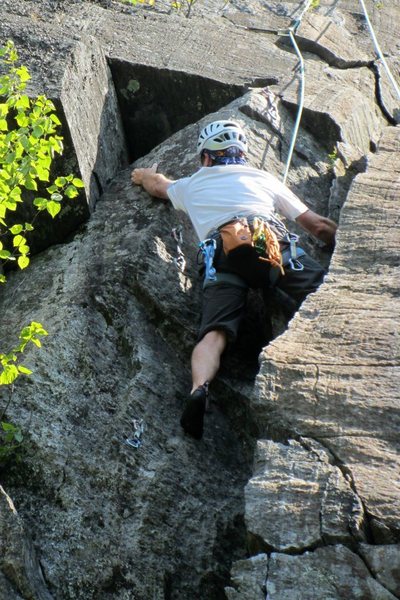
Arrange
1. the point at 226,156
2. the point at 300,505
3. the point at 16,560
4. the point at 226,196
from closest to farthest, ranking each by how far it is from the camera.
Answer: the point at 300,505 < the point at 16,560 < the point at 226,196 < the point at 226,156

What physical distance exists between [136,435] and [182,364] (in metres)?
0.70

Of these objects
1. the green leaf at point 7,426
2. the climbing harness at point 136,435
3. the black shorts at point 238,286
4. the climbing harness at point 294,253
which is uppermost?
the climbing harness at point 294,253

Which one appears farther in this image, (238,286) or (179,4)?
(179,4)

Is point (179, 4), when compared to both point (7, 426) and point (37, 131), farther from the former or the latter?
point (7, 426)

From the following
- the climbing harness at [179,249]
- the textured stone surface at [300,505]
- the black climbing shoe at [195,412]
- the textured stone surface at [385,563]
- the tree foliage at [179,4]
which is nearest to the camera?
the textured stone surface at [385,563]

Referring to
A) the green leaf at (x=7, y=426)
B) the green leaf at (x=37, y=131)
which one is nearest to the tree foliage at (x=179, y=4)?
the green leaf at (x=37, y=131)

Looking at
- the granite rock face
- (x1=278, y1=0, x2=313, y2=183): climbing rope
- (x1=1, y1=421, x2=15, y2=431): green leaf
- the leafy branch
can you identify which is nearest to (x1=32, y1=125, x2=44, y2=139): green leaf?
the leafy branch

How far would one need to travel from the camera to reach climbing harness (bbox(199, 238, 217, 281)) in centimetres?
732

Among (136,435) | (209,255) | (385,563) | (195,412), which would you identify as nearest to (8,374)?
(136,435)

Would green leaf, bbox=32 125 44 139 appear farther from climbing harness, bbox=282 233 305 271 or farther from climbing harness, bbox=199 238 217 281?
climbing harness, bbox=282 233 305 271

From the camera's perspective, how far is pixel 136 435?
22.2ft

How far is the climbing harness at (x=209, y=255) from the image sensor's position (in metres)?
7.32

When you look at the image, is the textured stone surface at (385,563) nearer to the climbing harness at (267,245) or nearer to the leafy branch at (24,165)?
the climbing harness at (267,245)

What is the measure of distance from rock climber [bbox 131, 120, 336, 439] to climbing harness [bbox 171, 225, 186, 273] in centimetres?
17
